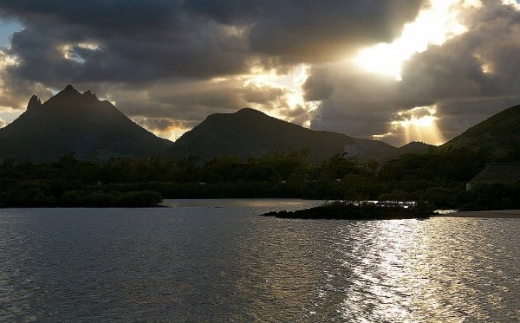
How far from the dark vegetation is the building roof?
4.50 m

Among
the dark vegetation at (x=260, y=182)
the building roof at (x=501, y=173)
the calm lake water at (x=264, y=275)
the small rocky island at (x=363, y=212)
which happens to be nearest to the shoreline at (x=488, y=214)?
the small rocky island at (x=363, y=212)

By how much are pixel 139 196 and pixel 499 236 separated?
69390mm

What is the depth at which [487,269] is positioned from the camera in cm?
3150

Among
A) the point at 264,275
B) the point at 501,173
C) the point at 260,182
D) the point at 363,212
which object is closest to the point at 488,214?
the point at 363,212

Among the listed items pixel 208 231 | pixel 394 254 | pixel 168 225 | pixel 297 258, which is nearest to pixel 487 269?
pixel 394 254

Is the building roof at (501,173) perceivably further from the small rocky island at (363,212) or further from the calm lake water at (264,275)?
the calm lake water at (264,275)

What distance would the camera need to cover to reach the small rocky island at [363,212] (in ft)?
225

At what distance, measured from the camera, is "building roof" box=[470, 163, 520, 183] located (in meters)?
84.7

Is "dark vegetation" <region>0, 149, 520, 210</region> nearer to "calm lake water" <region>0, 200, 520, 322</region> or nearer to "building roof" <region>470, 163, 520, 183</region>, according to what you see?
"building roof" <region>470, 163, 520, 183</region>

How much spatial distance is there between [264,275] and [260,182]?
110941mm

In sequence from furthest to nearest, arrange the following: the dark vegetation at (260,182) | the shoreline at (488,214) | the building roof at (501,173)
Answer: the dark vegetation at (260,182), the building roof at (501,173), the shoreline at (488,214)

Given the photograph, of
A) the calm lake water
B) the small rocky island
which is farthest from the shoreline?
the calm lake water

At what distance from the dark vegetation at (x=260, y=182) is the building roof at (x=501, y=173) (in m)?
4.50

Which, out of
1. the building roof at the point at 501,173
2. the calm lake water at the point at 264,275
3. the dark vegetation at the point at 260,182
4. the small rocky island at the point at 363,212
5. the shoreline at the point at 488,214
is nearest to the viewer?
the calm lake water at the point at 264,275
